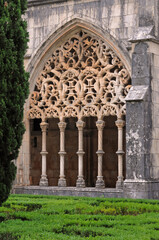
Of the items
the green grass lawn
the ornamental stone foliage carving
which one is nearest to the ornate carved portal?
the ornamental stone foliage carving

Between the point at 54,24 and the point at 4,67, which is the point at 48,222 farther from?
the point at 54,24

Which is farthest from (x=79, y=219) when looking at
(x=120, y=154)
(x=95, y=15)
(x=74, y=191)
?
(x=95, y=15)

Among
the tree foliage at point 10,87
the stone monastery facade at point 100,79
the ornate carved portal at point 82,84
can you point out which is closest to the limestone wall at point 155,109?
the stone monastery facade at point 100,79

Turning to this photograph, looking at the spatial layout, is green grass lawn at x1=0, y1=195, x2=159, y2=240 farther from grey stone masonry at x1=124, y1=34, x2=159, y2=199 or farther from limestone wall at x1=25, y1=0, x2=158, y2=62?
limestone wall at x1=25, y1=0, x2=158, y2=62

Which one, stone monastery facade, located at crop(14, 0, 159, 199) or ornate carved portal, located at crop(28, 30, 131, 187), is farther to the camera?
ornate carved portal, located at crop(28, 30, 131, 187)

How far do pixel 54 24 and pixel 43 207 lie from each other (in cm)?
631

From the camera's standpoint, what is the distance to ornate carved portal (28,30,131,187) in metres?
15.2

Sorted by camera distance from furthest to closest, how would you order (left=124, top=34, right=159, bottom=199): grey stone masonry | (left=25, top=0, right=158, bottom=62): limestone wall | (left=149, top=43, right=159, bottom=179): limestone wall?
(left=25, top=0, right=158, bottom=62): limestone wall < (left=149, top=43, right=159, bottom=179): limestone wall < (left=124, top=34, right=159, bottom=199): grey stone masonry

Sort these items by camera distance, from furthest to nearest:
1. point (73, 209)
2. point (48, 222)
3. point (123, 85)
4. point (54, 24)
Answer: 1. point (54, 24)
2. point (123, 85)
3. point (73, 209)
4. point (48, 222)

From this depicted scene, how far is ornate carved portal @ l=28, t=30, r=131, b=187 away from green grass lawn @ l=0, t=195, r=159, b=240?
10.9ft

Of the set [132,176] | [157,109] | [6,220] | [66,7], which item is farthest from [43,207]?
[66,7]

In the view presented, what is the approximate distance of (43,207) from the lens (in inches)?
442

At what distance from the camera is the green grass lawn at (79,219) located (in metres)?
8.15

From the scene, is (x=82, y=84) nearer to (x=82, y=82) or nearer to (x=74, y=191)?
(x=82, y=82)
